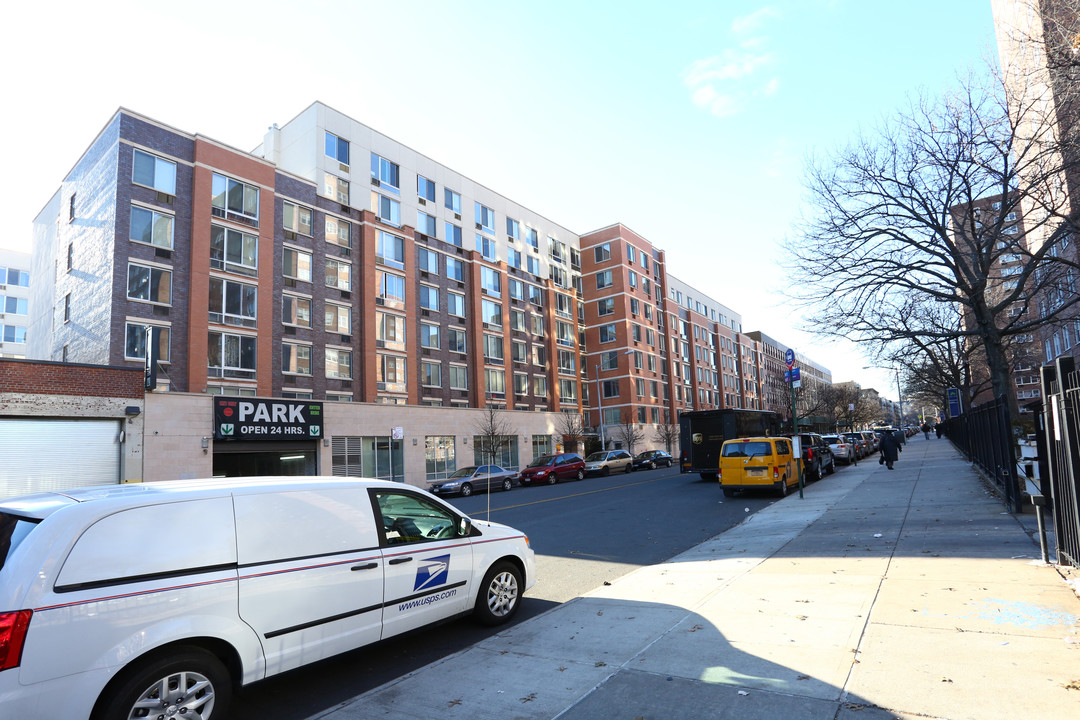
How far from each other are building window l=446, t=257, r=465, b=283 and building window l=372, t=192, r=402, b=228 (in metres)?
4.69

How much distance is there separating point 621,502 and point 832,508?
6244 millimetres

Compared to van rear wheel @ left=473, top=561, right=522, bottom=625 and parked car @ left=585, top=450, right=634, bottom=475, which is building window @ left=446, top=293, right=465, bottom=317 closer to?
parked car @ left=585, top=450, right=634, bottom=475

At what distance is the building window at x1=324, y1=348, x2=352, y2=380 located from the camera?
32.5 meters

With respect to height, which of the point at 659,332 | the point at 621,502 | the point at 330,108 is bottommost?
the point at 621,502

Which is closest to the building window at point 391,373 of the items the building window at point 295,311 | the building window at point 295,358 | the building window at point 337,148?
the building window at point 295,358

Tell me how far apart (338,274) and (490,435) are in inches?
554

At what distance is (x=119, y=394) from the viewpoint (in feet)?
75.7

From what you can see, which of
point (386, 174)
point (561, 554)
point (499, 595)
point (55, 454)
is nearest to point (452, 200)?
point (386, 174)

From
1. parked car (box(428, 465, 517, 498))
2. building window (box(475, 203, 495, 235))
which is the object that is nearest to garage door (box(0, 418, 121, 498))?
parked car (box(428, 465, 517, 498))

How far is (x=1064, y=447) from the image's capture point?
6.32 metres

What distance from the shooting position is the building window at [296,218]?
104ft

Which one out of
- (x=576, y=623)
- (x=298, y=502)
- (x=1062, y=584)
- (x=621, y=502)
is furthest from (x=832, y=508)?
(x=298, y=502)

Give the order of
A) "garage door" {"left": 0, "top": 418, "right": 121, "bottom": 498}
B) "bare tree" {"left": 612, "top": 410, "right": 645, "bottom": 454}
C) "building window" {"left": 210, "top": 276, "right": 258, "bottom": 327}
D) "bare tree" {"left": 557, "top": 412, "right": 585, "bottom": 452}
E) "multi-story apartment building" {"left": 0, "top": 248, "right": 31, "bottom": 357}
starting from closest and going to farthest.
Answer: "garage door" {"left": 0, "top": 418, "right": 121, "bottom": 498}, "building window" {"left": 210, "top": 276, "right": 258, "bottom": 327}, "bare tree" {"left": 557, "top": 412, "right": 585, "bottom": 452}, "bare tree" {"left": 612, "top": 410, "right": 645, "bottom": 454}, "multi-story apartment building" {"left": 0, "top": 248, "right": 31, "bottom": 357}

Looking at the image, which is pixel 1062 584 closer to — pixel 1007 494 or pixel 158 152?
pixel 1007 494
